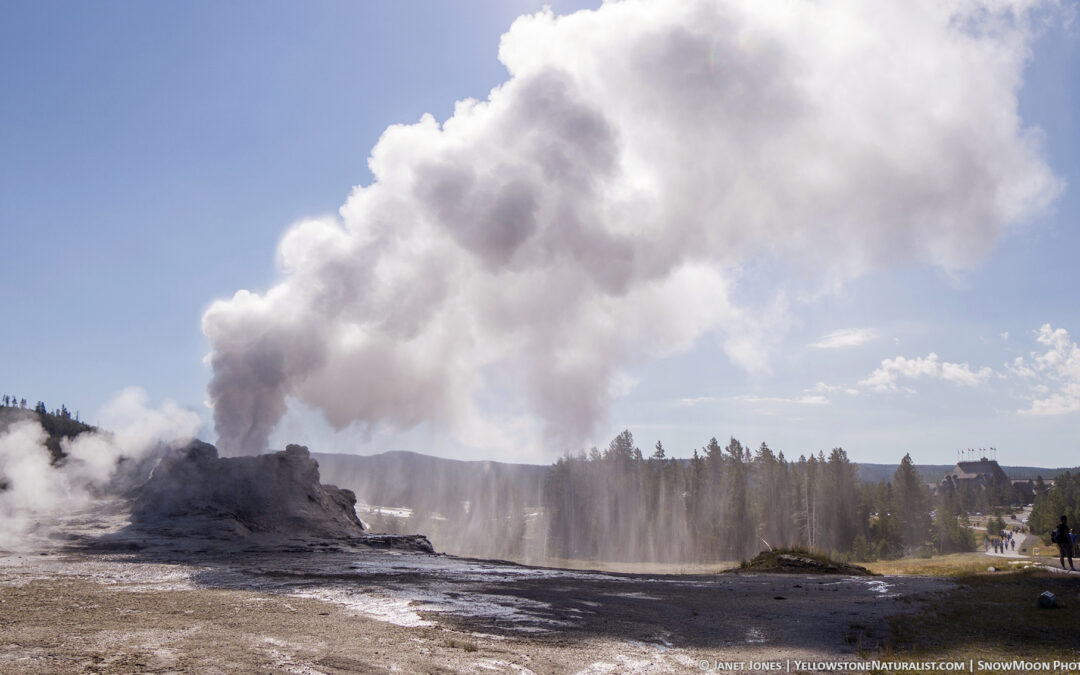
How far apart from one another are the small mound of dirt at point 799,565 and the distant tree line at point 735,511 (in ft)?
145

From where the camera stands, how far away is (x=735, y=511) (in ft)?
278

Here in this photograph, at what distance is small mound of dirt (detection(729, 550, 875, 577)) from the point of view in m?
35.7

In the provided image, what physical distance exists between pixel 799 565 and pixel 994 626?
2089 cm

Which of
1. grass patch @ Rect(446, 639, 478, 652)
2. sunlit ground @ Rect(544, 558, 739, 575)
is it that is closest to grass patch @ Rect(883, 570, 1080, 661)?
grass patch @ Rect(446, 639, 478, 652)

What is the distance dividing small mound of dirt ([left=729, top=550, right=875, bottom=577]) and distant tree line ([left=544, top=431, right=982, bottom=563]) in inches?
1735

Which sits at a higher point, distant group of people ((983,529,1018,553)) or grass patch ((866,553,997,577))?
grass patch ((866,553,997,577))

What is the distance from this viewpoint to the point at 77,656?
11562 millimetres

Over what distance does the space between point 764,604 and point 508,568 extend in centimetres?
1441

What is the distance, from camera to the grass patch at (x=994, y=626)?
14117 millimetres

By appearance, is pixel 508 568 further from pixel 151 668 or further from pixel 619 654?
pixel 151 668

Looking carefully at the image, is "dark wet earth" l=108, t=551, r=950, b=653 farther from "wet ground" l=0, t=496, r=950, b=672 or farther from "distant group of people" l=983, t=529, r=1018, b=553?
"distant group of people" l=983, t=529, r=1018, b=553

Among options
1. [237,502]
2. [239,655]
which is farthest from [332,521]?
[239,655]

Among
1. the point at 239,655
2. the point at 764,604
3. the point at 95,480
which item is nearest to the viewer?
the point at 239,655

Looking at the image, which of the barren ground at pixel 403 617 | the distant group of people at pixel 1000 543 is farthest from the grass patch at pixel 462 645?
the distant group of people at pixel 1000 543
